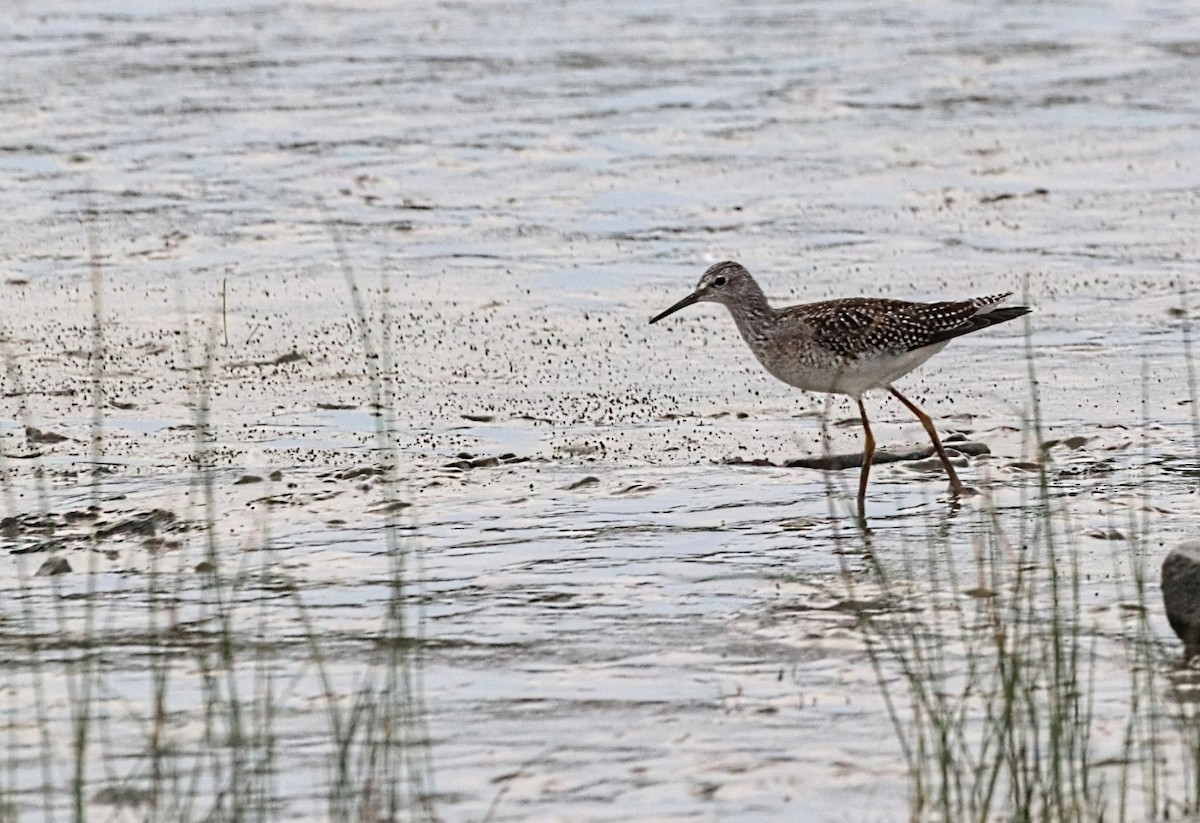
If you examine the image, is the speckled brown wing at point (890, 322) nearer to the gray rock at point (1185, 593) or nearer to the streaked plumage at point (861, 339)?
the streaked plumage at point (861, 339)

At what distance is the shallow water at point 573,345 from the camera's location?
21.4ft

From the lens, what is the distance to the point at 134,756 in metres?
5.98

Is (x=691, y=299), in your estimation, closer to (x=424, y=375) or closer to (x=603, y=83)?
(x=424, y=375)

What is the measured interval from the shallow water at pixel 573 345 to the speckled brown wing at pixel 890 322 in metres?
0.50

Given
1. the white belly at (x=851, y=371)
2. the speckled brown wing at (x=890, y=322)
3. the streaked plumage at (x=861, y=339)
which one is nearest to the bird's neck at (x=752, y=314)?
the streaked plumage at (x=861, y=339)

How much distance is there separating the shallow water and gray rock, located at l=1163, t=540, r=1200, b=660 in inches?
8.2

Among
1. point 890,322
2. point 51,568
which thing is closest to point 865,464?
point 890,322

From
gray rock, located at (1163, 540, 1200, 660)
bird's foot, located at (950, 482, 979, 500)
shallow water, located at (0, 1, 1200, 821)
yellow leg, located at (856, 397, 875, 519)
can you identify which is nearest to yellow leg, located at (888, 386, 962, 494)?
bird's foot, located at (950, 482, 979, 500)

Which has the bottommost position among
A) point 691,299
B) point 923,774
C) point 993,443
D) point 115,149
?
point 923,774

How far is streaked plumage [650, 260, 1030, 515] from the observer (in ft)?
31.0

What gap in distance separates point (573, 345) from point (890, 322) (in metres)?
2.38

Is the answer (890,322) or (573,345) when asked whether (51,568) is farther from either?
(573,345)

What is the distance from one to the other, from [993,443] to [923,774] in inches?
170

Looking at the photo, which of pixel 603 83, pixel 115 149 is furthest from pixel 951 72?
pixel 115 149
